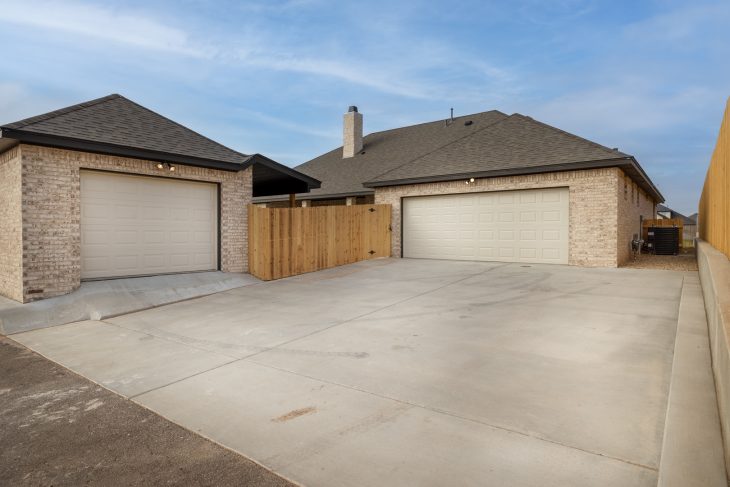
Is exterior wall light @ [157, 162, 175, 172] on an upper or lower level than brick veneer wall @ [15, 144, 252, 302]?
upper

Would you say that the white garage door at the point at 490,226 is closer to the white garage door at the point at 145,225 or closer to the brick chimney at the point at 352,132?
the white garage door at the point at 145,225

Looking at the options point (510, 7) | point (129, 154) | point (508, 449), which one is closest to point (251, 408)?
point (508, 449)

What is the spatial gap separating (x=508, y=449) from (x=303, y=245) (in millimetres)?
10532

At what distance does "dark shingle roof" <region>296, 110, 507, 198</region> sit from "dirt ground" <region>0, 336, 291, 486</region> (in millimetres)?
14617

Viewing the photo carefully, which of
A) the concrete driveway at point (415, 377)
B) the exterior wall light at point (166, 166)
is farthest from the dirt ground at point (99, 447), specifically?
the exterior wall light at point (166, 166)

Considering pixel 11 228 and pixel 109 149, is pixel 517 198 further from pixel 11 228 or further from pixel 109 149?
pixel 11 228

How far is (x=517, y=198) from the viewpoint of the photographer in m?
13.4

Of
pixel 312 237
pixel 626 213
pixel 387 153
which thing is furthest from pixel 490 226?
pixel 387 153

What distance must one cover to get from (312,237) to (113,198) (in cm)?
563

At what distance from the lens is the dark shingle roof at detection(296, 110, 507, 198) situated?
19.8 metres

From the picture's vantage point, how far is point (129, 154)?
31.8 feet

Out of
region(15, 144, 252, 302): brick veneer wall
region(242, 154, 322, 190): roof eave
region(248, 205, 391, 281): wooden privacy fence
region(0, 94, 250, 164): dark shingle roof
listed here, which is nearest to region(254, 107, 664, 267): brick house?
region(248, 205, 391, 281): wooden privacy fence

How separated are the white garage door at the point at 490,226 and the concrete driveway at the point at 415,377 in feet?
13.6

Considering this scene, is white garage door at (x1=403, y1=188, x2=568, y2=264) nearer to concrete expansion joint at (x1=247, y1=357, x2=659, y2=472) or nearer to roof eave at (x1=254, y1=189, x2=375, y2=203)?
roof eave at (x1=254, y1=189, x2=375, y2=203)
